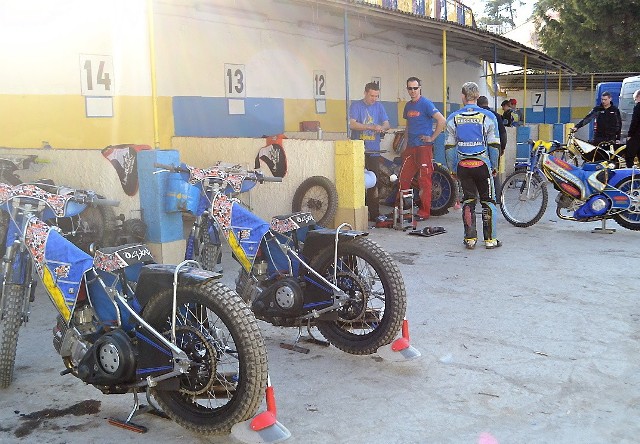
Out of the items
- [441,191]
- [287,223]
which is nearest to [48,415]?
[287,223]

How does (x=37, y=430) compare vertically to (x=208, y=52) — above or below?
below

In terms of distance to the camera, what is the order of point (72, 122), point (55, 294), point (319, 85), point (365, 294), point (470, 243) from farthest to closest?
point (319, 85) → point (72, 122) → point (470, 243) → point (365, 294) → point (55, 294)

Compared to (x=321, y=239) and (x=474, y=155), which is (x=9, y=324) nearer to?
(x=321, y=239)

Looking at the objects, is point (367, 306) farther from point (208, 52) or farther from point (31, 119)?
point (208, 52)

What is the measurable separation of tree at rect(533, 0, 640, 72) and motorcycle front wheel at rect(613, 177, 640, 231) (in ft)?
74.6

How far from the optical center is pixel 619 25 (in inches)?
1133

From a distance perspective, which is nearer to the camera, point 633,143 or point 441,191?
point 441,191

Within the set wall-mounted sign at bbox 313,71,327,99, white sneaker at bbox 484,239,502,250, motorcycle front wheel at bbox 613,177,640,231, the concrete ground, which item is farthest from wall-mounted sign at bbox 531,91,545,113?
the concrete ground

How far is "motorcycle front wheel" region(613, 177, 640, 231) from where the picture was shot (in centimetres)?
833

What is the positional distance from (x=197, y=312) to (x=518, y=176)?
22.4ft

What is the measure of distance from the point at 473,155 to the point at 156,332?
5242mm

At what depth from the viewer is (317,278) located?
4.31 metres

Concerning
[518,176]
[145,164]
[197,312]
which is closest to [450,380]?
[197,312]

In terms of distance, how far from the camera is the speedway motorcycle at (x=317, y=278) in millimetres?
4219
